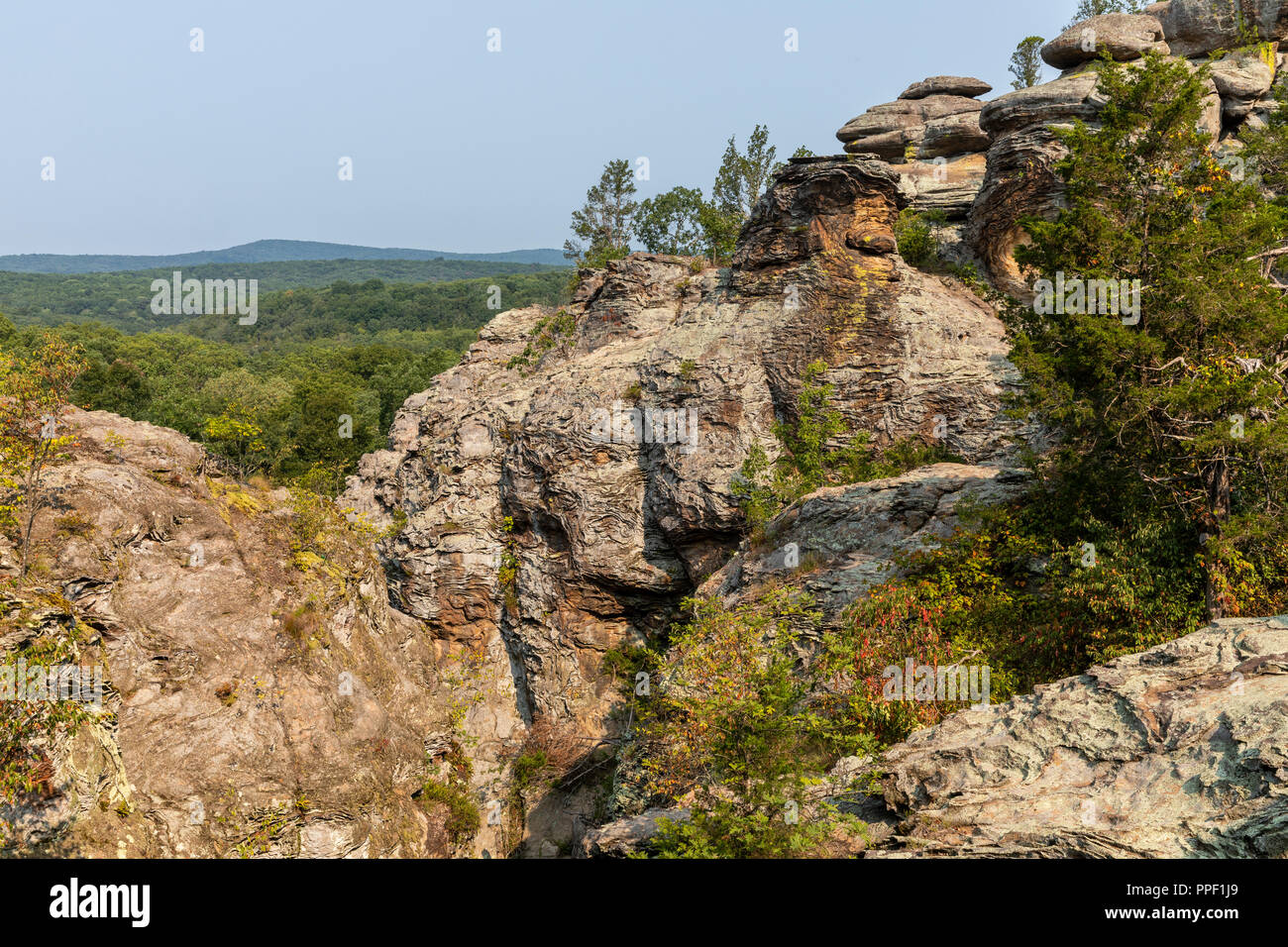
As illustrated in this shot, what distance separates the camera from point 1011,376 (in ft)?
78.7

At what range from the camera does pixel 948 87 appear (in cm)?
4019

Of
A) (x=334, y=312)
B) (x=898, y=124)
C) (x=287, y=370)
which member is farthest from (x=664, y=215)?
(x=334, y=312)

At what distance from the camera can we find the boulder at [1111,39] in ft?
110

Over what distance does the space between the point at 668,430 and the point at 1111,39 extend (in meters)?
25.6

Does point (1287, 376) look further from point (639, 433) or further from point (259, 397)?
point (259, 397)

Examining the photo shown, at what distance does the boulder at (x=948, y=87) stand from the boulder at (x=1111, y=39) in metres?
5.83

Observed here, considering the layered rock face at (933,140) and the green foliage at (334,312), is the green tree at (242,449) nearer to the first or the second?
the layered rock face at (933,140)

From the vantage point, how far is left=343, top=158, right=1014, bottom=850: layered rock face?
82.7 feet

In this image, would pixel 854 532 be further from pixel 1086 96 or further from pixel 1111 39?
pixel 1111 39

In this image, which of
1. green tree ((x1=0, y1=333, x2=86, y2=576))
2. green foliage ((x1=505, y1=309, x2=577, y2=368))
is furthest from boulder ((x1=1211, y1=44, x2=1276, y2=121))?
green tree ((x1=0, y1=333, x2=86, y2=576))

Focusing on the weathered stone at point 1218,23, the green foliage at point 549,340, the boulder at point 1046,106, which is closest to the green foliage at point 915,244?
the boulder at point 1046,106

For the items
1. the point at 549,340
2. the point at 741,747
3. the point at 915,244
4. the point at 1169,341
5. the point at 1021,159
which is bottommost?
the point at 741,747

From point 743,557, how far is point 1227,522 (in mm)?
10599
